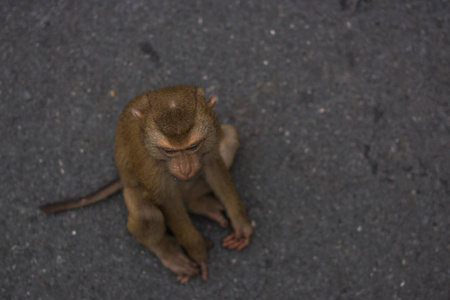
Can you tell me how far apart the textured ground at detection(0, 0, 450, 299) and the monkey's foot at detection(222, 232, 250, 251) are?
3.9 inches

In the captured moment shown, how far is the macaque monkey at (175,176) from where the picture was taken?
9.39 ft

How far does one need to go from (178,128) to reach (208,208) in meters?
1.41

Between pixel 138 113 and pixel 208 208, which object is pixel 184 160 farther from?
pixel 208 208

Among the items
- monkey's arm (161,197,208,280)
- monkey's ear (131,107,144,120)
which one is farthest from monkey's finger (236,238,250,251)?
Result: monkey's ear (131,107,144,120)

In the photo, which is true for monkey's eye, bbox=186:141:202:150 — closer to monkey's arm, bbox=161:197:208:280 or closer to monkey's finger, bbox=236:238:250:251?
monkey's arm, bbox=161:197:208:280

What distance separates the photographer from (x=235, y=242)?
406cm

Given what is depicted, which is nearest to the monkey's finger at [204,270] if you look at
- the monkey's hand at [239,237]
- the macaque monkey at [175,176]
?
the macaque monkey at [175,176]

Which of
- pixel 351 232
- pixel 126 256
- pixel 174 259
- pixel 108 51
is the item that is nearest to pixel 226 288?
pixel 174 259

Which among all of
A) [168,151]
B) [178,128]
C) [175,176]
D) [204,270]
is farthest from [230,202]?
[178,128]

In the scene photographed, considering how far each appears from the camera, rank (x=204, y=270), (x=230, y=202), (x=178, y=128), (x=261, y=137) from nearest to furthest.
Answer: (x=178, y=128)
(x=230, y=202)
(x=204, y=270)
(x=261, y=137)

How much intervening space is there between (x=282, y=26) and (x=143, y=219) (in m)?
2.45

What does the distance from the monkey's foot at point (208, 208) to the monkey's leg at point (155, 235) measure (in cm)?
34

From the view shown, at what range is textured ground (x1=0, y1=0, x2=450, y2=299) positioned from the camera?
410cm

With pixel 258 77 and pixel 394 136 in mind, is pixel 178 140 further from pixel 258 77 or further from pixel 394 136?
pixel 394 136
